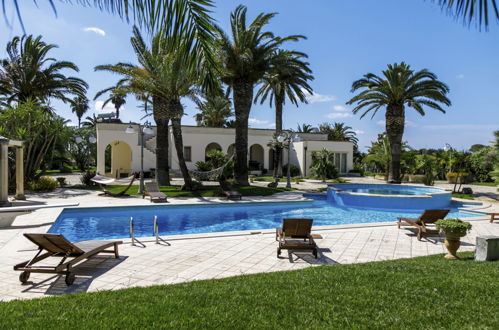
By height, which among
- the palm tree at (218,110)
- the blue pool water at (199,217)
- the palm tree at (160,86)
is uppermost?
the palm tree at (218,110)

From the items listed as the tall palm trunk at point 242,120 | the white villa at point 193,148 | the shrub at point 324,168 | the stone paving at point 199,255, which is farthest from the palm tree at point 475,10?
the white villa at point 193,148

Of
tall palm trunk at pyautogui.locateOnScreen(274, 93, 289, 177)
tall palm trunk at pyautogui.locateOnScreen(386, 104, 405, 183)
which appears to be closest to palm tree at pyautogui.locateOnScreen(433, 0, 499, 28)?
tall palm trunk at pyautogui.locateOnScreen(386, 104, 405, 183)

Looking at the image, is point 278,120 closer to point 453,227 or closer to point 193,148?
point 193,148

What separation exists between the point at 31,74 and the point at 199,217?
51.2ft

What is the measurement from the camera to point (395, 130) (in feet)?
74.1

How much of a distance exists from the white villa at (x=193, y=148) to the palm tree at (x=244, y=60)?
964 cm

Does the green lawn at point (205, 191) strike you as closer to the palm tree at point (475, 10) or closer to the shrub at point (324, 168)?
the shrub at point (324, 168)

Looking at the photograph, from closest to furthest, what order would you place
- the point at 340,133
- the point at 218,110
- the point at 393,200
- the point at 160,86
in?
the point at 393,200
the point at 160,86
the point at 218,110
the point at 340,133

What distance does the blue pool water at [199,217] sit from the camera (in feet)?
33.9

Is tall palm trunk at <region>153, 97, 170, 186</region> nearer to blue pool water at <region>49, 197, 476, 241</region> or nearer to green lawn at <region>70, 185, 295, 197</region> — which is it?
green lawn at <region>70, 185, 295, 197</region>

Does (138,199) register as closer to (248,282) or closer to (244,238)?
(244,238)

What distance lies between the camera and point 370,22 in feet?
9.64

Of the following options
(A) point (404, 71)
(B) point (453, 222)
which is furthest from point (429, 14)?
(A) point (404, 71)

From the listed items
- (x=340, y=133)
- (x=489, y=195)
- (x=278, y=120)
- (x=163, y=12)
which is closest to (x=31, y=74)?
(x=278, y=120)
